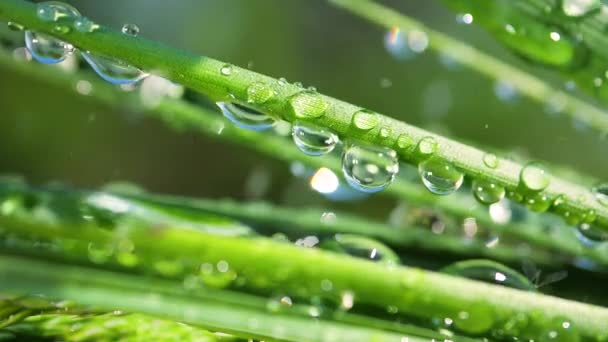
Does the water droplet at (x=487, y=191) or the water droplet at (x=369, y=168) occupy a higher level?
the water droplet at (x=369, y=168)

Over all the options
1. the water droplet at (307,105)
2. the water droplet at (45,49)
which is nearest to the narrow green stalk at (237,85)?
the water droplet at (307,105)

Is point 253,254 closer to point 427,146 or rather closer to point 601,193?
point 427,146

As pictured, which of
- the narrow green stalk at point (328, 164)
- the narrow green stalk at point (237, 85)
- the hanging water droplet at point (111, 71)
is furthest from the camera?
the narrow green stalk at point (328, 164)

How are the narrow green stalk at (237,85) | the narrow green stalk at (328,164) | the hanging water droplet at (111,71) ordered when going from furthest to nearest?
1. the narrow green stalk at (328,164)
2. the hanging water droplet at (111,71)
3. the narrow green stalk at (237,85)

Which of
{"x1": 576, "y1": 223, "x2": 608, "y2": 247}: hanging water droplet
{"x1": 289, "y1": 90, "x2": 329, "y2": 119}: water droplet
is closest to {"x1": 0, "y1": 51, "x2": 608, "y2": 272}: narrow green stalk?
{"x1": 576, "y1": 223, "x2": 608, "y2": 247}: hanging water droplet

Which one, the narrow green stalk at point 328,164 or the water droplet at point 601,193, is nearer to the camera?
the water droplet at point 601,193

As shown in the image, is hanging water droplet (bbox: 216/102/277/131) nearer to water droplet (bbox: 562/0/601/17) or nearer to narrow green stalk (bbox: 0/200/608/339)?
narrow green stalk (bbox: 0/200/608/339)

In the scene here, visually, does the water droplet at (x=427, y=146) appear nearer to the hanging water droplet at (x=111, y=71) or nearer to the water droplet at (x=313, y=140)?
the water droplet at (x=313, y=140)

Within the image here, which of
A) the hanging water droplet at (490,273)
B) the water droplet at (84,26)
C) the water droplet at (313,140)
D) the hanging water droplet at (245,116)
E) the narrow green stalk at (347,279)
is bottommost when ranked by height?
the narrow green stalk at (347,279)
